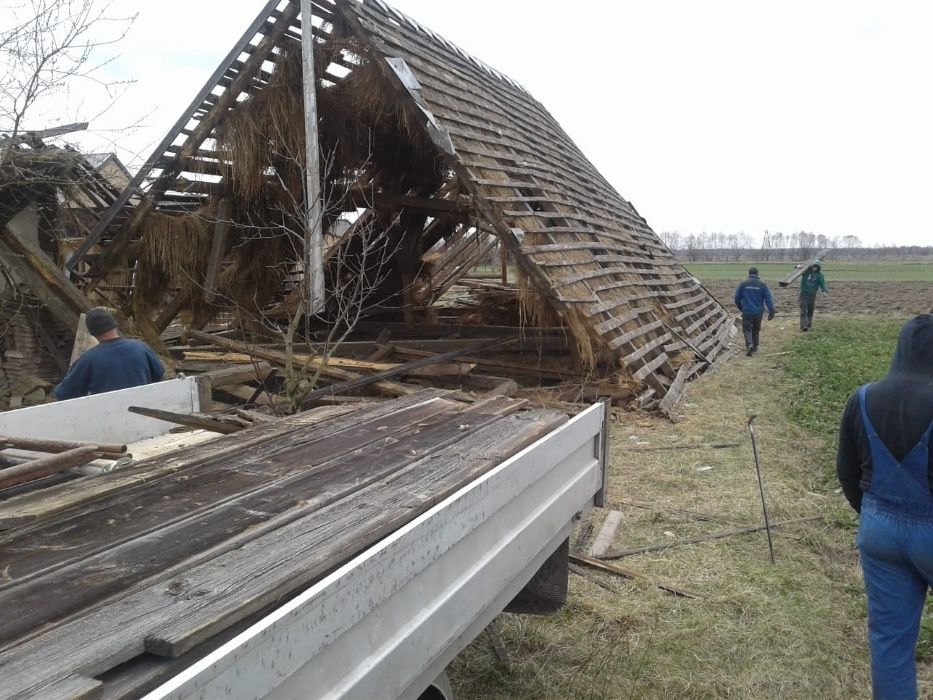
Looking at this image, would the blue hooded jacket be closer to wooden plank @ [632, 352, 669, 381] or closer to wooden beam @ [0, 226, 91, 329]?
wooden plank @ [632, 352, 669, 381]

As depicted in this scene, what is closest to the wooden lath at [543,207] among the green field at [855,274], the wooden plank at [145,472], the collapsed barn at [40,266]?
the collapsed barn at [40,266]

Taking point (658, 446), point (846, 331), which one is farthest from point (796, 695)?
point (846, 331)

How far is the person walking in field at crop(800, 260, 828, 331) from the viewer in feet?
59.8

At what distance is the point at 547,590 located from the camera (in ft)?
11.6

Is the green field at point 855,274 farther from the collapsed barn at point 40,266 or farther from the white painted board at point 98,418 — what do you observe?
the white painted board at point 98,418

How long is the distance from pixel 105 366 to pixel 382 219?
A: 8.04m

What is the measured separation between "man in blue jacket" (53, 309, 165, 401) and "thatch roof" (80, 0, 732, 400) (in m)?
4.76

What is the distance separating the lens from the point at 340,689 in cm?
163

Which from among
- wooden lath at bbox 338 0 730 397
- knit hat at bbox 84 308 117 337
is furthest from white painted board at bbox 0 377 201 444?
wooden lath at bbox 338 0 730 397

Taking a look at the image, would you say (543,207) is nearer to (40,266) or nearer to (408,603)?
(40,266)

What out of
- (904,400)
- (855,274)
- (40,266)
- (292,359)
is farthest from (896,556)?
(855,274)

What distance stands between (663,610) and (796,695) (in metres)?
0.88

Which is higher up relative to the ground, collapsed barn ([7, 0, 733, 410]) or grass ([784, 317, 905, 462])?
collapsed barn ([7, 0, 733, 410])

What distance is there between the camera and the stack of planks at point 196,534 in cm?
148
